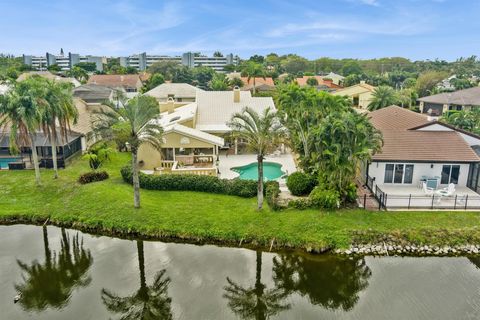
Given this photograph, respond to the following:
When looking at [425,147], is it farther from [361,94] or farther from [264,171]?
[361,94]

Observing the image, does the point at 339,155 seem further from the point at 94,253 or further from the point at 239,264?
the point at 94,253

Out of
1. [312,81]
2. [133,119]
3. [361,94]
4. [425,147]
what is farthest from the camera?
[312,81]

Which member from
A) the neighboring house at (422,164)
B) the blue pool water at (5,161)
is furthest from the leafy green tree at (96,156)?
the neighboring house at (422,164)

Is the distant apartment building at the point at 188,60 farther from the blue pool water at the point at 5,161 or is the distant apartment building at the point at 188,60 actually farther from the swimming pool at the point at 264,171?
the blue pool water at the point at 5,161

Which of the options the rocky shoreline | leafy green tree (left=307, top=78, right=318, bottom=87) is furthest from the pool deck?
leafy green tree (left=307, top=78, right=318, bottom=87)

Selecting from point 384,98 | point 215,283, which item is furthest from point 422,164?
point 384,98

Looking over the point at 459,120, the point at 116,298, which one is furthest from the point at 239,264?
the point at 459,120
